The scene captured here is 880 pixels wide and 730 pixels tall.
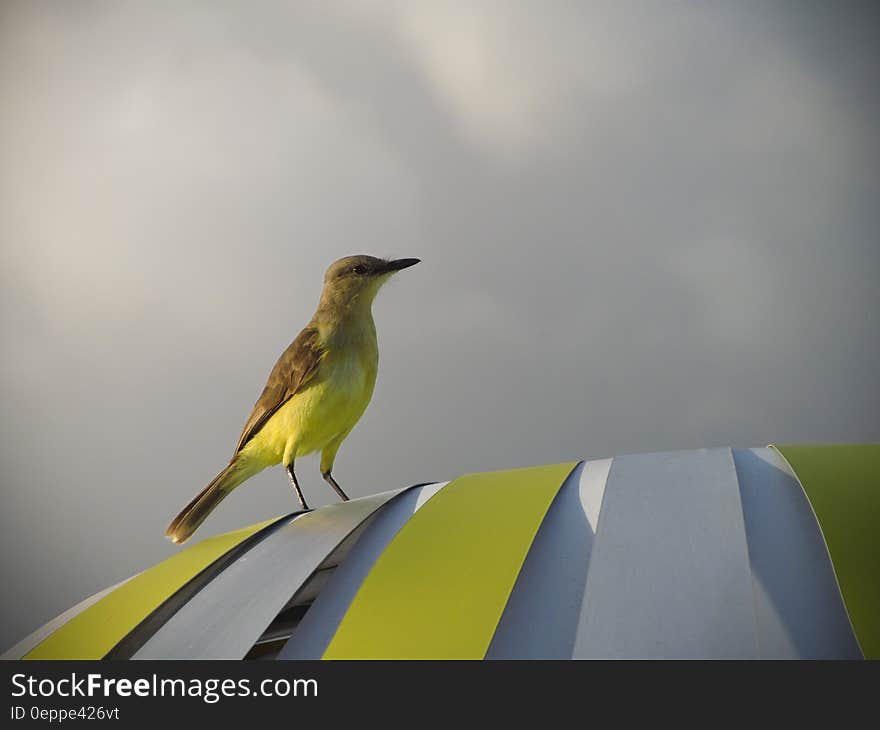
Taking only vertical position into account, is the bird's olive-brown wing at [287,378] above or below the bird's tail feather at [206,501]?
above

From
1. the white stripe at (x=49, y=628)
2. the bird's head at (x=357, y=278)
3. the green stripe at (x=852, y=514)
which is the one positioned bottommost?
the white stripe at (x=49, y=628)

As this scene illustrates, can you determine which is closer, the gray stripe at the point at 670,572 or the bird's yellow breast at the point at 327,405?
the gray stripe at the point at 670,572

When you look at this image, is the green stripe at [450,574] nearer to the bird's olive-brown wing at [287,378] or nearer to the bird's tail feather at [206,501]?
the bird's olive-brown wing at [287,378]

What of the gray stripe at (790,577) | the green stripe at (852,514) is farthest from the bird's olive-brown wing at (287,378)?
the green stripe at (852,514)

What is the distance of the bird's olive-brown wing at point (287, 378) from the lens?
8.23 meters

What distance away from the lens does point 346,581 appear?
616 cm

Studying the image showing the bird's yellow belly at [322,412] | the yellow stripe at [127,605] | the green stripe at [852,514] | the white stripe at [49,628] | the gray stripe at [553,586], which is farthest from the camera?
the bird's yellow belly at [322,412]

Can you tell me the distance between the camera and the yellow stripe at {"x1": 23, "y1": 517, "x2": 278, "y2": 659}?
21.8 feet

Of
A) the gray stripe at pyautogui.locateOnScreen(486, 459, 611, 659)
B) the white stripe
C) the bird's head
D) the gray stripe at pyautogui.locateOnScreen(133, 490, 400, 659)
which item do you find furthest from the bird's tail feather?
the gray stripe at pyautogui.locateOnScreen(486, 459, 611, 659)

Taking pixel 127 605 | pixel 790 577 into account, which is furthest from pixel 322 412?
pixel 790 577

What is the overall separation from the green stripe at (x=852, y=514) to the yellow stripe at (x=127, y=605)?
495cm

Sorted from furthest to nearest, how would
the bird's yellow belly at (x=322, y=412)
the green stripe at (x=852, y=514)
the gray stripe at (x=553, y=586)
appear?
the bird's yellow belly at (x=322, y=412)
the gray stripe at (x=553, y=586)
the green stripe at (x=852, y=514)

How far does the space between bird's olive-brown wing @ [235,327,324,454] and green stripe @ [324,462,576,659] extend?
1905 mm
